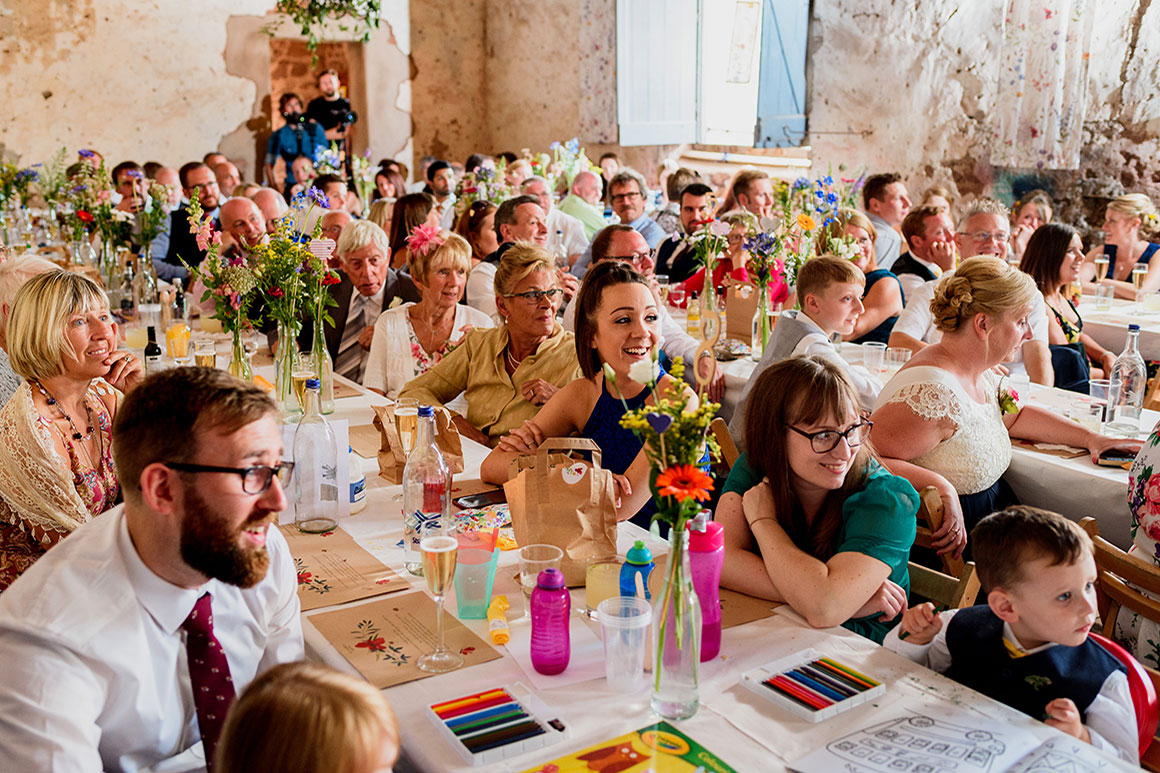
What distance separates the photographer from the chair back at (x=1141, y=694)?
1762 mm

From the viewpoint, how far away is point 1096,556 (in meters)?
2.38

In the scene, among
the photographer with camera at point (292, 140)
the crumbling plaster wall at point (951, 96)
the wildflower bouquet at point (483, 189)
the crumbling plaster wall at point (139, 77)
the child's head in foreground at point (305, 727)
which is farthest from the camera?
the photographer with camera at point (292, 140)

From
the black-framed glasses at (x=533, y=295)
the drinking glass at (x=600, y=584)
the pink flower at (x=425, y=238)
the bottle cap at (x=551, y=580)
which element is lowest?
the drinking glass at (x=600, y=584)

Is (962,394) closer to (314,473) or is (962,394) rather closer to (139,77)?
(314,473)

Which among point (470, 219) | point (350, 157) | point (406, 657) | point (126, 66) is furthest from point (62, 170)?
point (406, 657)

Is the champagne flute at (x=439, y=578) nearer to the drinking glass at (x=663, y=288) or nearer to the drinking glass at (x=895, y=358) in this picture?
the drinking glass at (x=895, y=358)

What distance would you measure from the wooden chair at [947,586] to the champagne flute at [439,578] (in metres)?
1.06

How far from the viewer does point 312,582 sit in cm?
213

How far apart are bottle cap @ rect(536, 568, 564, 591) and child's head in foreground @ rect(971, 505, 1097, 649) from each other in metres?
0.75

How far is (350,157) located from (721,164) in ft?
16.1

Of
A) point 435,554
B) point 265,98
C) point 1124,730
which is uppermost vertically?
point 265,98

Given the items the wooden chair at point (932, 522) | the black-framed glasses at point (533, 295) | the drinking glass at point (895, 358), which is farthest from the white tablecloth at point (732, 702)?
the drinking glass at point (895, 358)

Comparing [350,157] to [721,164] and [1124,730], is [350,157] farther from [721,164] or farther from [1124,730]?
[1124,730]

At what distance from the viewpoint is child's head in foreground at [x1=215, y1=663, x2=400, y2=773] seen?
3.56 feet
